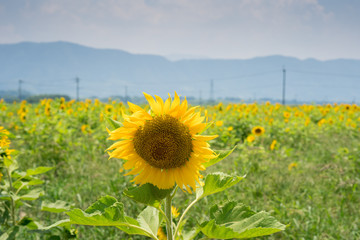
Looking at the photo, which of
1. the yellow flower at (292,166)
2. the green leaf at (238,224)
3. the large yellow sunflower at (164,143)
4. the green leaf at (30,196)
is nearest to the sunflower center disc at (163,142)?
the large yellow sunflower at (164,143)

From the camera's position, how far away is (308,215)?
102 inches

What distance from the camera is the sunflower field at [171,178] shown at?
1.00 metres

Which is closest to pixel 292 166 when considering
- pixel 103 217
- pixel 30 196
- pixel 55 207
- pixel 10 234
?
pixel 55 207

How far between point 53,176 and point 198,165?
10.4ft

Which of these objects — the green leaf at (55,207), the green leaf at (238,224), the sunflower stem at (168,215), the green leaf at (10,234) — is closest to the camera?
the green leaf at (238,224)

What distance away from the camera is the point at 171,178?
1.02 meters

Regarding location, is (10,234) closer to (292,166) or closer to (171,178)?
(171,178)

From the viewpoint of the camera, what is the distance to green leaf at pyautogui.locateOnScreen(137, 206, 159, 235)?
1194mm

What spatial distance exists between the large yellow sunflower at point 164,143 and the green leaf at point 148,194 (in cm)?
3

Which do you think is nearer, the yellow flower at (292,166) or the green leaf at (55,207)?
the green leaf at (55,207)

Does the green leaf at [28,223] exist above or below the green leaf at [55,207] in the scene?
below

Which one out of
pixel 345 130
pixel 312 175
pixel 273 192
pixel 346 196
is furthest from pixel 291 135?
pixel 273 192

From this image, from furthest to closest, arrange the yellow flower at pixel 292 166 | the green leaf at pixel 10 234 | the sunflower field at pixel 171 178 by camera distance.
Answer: the yellow flower at pixel 292 166 < the green leaf at pixel 10 234 < the sunflower field at pixel 171 178

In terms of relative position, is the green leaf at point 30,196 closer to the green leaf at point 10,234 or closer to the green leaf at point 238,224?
the green leaf at point 10,234
